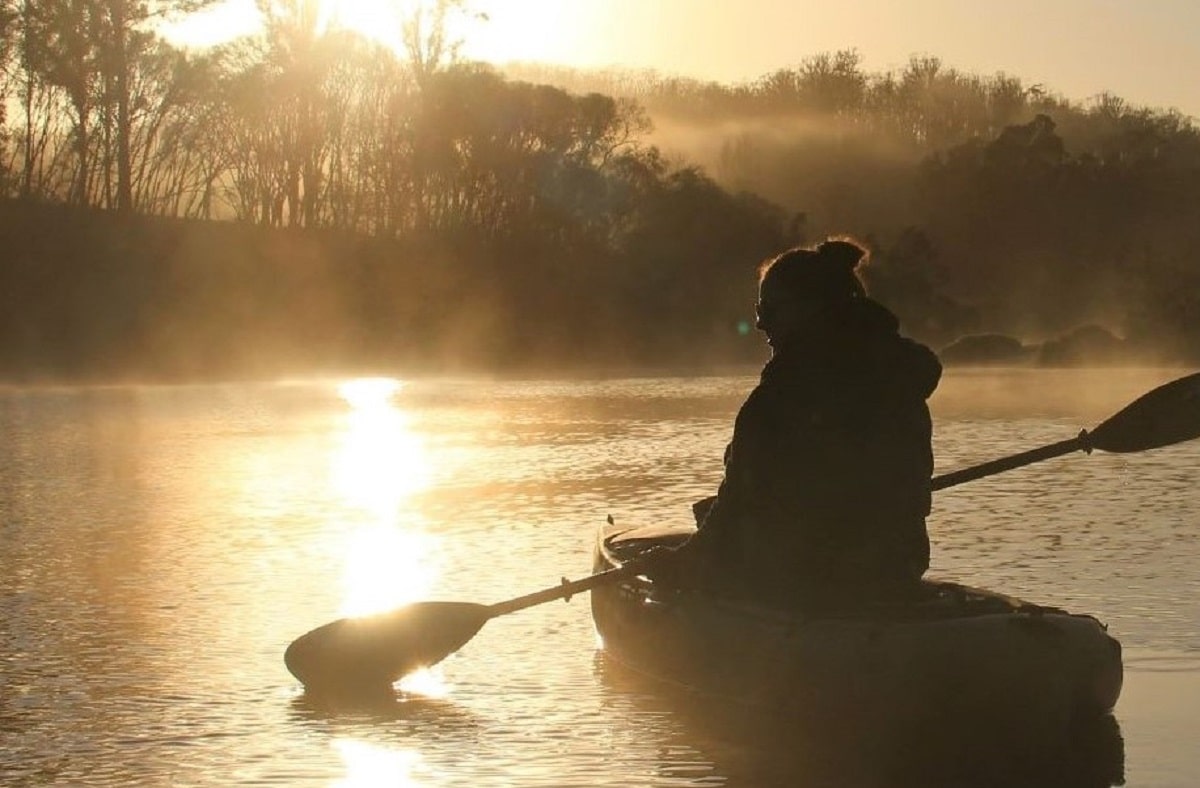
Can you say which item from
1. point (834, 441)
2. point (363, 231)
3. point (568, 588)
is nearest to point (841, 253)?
point (834, 441)

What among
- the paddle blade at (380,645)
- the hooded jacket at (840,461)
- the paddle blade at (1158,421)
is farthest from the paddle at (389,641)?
the paddle blade at (1158,421)

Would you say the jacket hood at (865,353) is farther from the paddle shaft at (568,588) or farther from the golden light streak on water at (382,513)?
the golden light streak on water at (382,513)

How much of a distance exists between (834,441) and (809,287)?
55cm

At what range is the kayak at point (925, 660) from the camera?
7.20 m

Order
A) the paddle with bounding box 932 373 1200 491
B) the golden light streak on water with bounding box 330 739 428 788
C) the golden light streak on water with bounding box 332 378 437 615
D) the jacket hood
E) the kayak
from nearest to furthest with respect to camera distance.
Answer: the golden light streak on water with bounding box 330 739 428 788 → the kayak → the jacket hood → the paddle with bounding box 932 373 1200 491 → the golden light streak on water with bounding box 332 378 437 615

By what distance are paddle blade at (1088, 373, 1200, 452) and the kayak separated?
2391mm

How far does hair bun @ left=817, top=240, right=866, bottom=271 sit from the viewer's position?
24.5 ft

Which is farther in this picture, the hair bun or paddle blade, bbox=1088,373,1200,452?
paddle blade, bbox=1088,373,1200,452

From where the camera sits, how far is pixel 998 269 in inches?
3196

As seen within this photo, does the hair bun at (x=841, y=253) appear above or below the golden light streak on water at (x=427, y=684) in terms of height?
above

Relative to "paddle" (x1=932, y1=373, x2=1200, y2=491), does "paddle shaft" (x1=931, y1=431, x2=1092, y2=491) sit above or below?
below

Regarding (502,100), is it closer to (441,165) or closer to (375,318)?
(441,165)

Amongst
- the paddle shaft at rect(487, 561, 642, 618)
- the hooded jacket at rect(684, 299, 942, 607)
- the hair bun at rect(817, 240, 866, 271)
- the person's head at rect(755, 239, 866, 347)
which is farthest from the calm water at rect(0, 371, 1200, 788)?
the hair bun at rect(817, 240, 866, 271)

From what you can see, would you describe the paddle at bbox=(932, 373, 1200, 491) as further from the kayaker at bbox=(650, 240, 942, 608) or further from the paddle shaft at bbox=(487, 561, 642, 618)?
A: the kayaker at bbox=(650, 240, 942, 608)
